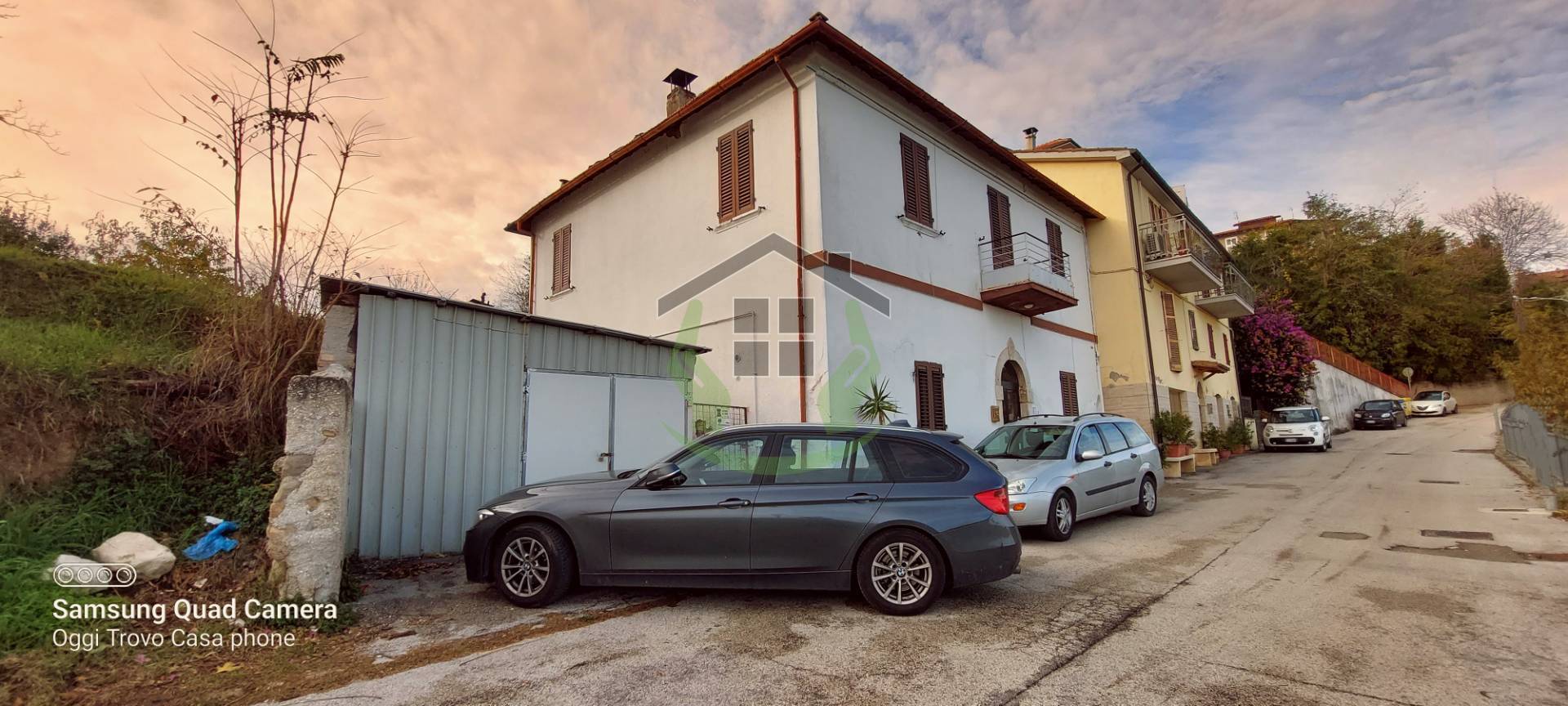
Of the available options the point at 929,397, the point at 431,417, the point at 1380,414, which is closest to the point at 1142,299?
the point at 929,397

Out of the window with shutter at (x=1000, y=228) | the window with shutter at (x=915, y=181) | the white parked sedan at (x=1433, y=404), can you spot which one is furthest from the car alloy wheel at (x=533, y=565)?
the white parked sedan at (x=1433, y=404)

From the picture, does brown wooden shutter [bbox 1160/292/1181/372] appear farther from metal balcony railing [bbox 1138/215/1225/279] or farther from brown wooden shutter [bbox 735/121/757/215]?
brown wooden shutter [bbox 735/121/757/215]

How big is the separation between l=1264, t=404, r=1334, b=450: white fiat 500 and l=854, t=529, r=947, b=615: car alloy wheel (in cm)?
2356

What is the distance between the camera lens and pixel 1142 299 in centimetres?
1798

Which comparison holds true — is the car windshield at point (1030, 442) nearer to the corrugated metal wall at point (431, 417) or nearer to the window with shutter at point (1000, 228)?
the window with shutter at point (1000, 228)

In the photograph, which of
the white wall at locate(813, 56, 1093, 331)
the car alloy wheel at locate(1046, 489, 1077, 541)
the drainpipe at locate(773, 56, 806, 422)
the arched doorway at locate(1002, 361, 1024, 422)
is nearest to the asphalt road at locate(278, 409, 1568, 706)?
the car alloy wheel at locate(1046, 489, 1077, 541)

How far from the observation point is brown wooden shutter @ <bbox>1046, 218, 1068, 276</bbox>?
16.1m

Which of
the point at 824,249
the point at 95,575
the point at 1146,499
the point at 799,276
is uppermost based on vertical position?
the point at 824,249

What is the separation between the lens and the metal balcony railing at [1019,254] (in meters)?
13.9

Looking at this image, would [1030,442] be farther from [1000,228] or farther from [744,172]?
[1000,228]

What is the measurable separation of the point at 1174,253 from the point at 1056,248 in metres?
4.76

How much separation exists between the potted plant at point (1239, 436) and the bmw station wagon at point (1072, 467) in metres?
14.3

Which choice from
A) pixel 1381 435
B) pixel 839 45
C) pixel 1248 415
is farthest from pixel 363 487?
pixel 1381 435

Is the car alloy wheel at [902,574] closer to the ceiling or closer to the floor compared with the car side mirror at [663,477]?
closer to the floor
